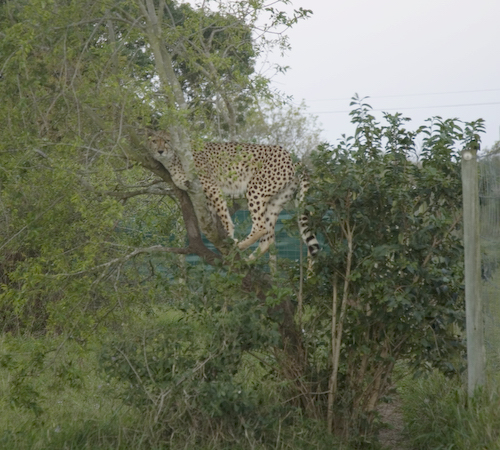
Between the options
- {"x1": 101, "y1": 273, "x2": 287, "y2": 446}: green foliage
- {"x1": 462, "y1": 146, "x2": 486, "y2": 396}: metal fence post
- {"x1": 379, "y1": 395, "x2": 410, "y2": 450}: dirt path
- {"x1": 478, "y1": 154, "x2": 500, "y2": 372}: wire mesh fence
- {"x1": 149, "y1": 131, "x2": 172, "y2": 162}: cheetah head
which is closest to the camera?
{"x1": 101, "y1": 273, "x2": 287, "y2": 446}: green foliage

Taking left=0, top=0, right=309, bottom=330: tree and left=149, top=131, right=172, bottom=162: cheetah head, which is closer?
left=0, top=0, right=309, bottom=330: tree

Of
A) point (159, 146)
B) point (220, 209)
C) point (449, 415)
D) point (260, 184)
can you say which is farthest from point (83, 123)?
point (260, 184)

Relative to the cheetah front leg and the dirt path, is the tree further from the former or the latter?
the cheetah front leg

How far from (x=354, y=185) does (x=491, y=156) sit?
0.89 meters

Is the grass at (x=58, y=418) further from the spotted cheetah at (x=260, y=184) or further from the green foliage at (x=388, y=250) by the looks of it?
the spotted cheetah at (x=260, y=184)

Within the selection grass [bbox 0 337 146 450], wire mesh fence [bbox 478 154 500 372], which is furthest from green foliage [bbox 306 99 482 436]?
grass [bbox 0 337 146 450]

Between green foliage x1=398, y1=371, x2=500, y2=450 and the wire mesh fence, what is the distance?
0.30 metres

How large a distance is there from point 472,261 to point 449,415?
3.13 feet

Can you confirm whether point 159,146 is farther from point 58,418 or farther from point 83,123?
point 58,418

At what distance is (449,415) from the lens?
431 centimetres

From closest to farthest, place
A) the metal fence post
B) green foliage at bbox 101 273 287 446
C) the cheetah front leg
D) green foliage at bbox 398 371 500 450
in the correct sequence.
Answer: green foliage at bbox 398 371 500 450
green foliage at bbox 101 273 287 446
the metal fence post
the cheetah front leg

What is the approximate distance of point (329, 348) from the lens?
15.5 feet

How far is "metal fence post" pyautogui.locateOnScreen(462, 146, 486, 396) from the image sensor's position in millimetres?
4020

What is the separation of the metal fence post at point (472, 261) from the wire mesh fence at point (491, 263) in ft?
0.75
